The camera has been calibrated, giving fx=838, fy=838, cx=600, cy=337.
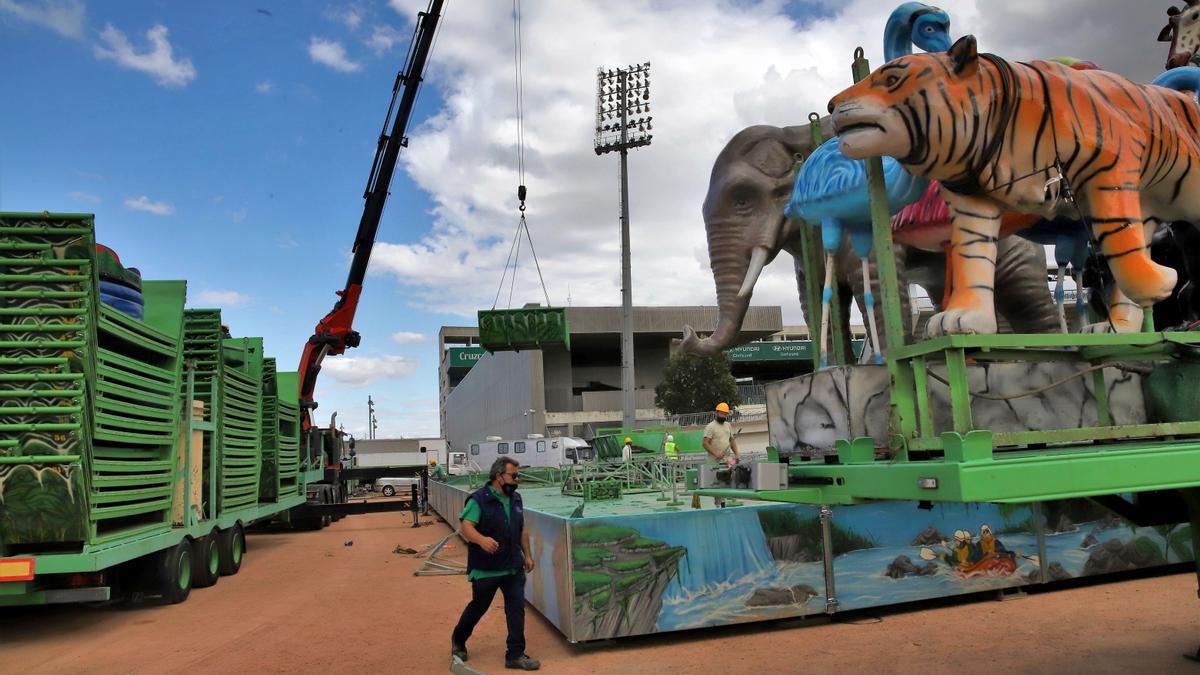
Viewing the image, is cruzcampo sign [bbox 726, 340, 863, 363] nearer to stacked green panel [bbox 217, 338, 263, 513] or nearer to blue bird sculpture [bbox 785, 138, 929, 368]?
stacked green panel [bbox 217, 338, 263, 513]

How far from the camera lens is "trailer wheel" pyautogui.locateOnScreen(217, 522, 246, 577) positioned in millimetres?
13084

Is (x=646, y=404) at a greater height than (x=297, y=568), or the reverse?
(x=646, y=404)

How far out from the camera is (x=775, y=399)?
5.53m

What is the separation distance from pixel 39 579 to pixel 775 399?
7.73m

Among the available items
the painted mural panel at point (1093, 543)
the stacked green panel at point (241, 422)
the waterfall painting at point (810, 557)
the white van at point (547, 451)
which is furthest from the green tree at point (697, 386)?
the waterfall painting at point (810, 557)

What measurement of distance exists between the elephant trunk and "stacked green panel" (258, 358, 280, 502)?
11.5 metres

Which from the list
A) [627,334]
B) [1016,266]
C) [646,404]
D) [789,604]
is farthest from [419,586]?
[646,404]

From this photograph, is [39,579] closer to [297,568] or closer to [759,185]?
[297,568]

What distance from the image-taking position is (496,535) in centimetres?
686

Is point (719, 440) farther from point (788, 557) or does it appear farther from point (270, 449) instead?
point (270, 449)

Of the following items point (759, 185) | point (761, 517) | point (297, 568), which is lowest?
point (297, 568)

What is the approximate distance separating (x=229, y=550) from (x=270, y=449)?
11.4 feet

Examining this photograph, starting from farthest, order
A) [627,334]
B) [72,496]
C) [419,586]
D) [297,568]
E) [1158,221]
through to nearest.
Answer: [627,334] < [297,568] < [419,586] < [72,496] < [1158,221]

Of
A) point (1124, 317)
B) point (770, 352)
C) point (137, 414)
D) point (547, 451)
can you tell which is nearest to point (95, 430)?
point (137, 414)
